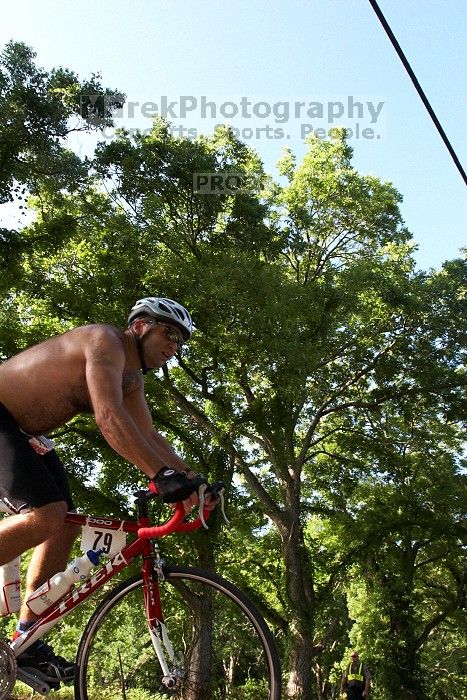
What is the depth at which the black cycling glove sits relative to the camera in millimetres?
2671

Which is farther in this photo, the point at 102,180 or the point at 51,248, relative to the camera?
the point at 102,180

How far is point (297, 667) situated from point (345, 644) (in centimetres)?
1041

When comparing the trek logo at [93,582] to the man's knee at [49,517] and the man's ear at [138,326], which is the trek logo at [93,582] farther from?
the man's ear at [138,326]

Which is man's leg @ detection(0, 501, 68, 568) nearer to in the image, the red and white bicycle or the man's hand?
the red and white bicycle

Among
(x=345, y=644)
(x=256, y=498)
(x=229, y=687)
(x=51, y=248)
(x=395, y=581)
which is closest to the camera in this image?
(x=229, y=687)

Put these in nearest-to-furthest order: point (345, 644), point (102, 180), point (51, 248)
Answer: point (51, 248) < point (102, 180) < point (345, 644)

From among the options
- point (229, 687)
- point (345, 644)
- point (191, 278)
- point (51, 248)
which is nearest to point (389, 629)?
point (345, 644)

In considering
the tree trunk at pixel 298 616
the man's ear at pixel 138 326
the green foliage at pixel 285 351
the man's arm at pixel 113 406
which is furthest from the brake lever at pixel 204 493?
the tree trunk at pixel 298 616

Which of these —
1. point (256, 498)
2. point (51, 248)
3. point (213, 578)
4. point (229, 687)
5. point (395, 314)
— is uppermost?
point (395, 314)

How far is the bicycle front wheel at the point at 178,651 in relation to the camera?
2879 mm

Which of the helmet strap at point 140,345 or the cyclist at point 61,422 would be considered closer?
the cyclist at point 61,422

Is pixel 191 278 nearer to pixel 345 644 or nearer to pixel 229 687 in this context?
pixel 229 687

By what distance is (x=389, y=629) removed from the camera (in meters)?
23.5
